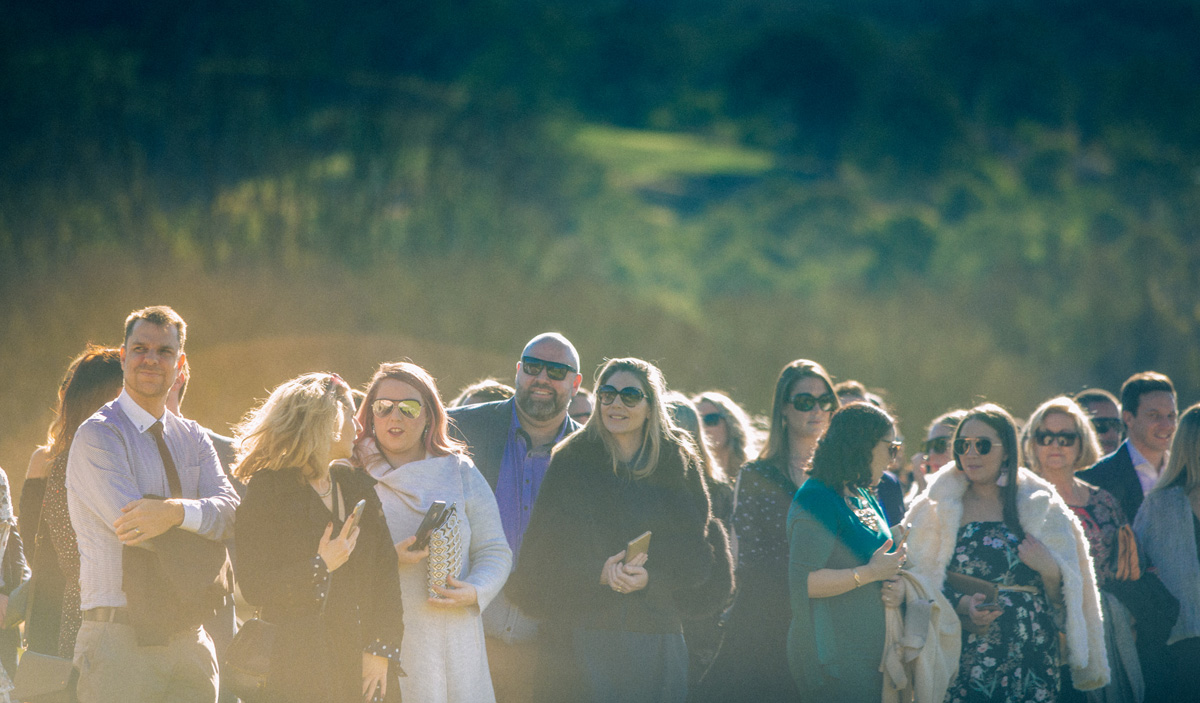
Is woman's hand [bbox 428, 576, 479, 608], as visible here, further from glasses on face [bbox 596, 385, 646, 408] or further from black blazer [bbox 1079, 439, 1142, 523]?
black blazer [bbox 1079, 439, 1142, 523]

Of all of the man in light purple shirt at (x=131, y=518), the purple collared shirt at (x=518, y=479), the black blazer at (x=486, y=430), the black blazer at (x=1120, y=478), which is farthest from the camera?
the black blazer at (x=1120, y=478)

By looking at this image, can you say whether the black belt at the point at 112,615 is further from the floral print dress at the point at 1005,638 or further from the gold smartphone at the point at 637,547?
the floral print dress at the point at 1005,638

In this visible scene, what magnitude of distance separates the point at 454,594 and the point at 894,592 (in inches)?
75.2

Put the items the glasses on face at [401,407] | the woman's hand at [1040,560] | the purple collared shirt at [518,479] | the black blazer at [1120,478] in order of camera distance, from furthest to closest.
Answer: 1. the black blazer at [1120,478]
2. the purple collared shirt at [518,479]
3. the woman's hand at [1040,560]
4. the glasses on face at [401,407]

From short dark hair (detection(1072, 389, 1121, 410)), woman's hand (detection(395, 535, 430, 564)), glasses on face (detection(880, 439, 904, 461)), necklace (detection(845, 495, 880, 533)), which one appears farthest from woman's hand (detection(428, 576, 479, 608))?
short dark hair (detection(1072, 389, 1121, 410))

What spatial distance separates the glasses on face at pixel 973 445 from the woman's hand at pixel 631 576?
5.07 ft

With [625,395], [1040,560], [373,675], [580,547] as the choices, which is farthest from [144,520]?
[1040,560]

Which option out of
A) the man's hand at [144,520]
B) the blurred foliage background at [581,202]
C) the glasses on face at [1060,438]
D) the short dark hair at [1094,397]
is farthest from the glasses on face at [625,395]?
the blurred foliage background at [581,202]

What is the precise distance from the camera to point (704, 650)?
5430mm

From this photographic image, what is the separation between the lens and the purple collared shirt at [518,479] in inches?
207

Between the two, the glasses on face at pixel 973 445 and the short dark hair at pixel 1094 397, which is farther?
the short dark hair at pixel 1094 397

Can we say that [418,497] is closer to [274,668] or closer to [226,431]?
[274,668]

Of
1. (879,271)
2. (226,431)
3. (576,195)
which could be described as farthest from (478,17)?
(226,431)

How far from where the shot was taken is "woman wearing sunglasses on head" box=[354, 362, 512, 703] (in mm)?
4145
